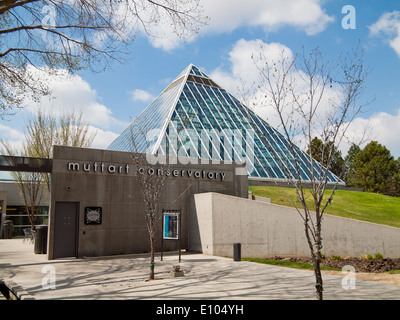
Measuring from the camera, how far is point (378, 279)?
990 cm

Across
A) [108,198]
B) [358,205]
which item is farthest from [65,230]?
[358,205]

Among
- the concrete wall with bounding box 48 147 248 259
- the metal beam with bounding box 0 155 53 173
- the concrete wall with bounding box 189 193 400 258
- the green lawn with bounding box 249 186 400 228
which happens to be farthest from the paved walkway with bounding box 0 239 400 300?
the green lawn with bounding box 249 186 400 228

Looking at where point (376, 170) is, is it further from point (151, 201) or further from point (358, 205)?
point (151, 201)

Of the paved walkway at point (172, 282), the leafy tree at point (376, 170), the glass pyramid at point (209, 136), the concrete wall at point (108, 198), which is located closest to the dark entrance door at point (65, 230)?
the concrete wall at point (108, 198)

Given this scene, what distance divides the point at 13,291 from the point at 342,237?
13.9 m

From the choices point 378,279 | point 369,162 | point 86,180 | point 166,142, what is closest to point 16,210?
point 166,142

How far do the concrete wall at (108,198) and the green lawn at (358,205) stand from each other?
1135cm

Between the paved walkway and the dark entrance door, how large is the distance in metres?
0.81

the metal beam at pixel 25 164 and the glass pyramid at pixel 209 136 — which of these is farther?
the glass pyramid at pixel 209 136

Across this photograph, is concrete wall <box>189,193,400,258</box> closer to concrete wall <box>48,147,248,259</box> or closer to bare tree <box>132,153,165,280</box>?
concrete wall <box>48,147,248,259</box>

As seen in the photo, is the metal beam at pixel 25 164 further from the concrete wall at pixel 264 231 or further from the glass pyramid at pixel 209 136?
the glass pyramid at pixel 209 136

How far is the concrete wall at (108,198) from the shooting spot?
47.8 feet

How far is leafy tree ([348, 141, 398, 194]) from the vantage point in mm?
47906
